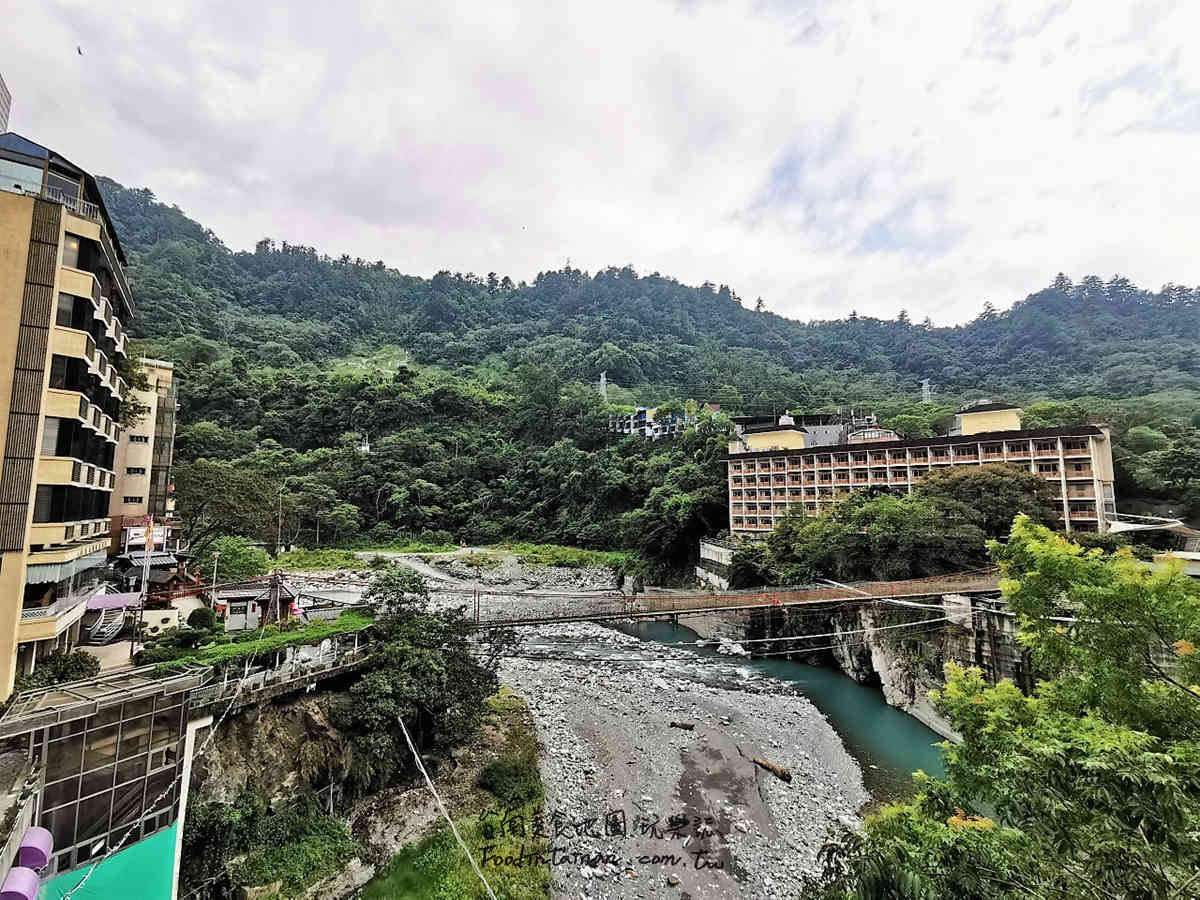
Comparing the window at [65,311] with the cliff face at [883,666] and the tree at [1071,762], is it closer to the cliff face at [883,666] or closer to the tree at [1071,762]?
the tree at [1071,762]

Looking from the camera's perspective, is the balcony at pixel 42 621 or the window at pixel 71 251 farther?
the window at pixel 71 251

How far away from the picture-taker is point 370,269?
3679 inches

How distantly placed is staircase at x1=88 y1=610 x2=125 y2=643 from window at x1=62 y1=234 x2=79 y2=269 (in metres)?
7.24

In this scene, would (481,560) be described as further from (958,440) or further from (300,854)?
(958,440)

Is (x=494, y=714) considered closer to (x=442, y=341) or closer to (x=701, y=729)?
(x=701, y=729)

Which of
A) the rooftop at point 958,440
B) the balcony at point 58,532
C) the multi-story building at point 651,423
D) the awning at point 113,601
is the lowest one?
the awning at point 113,601

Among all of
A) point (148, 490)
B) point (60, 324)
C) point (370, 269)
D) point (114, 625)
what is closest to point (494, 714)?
point (114, 625)

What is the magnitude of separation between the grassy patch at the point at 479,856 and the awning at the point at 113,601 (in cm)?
874

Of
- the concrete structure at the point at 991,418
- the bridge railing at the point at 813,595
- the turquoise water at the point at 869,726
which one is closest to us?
the turquoise water at the point at 869,726

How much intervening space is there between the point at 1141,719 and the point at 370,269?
10549 cm

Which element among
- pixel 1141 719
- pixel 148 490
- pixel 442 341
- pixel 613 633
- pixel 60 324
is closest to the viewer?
pixel 1141 719

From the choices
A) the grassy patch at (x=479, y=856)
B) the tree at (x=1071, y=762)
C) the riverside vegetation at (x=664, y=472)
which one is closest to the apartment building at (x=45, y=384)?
the riverside vegetation at (x=664, y=472)

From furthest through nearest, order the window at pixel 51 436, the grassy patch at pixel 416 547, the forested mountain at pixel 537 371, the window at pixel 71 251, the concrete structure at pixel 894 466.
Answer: the forested mountain at pixel 537 371, the grassy patch at pixel 416 547, the concrete structure at pixel 894 466, the window at pixel 71 251, the window at pixel 51 436

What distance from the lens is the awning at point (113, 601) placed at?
12.0m
